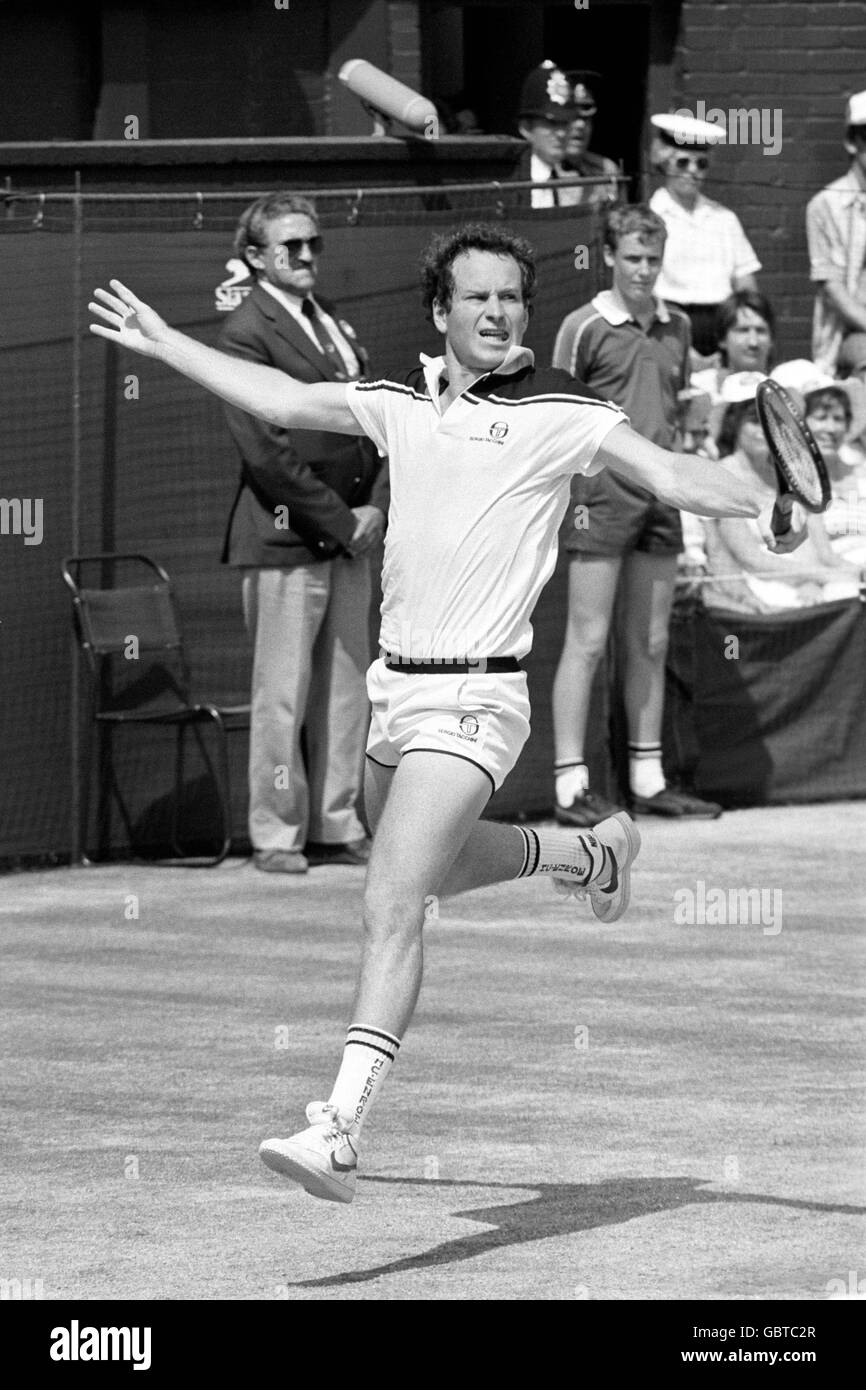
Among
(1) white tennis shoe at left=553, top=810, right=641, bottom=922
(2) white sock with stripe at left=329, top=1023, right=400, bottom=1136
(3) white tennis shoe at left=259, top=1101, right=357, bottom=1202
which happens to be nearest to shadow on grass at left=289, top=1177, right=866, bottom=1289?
(3) white tennis shoe at left=259, top=1101, right=357, bottom=1202

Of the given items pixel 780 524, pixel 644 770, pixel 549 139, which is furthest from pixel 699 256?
pixel 780 524

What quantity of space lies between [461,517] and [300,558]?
4562 mm

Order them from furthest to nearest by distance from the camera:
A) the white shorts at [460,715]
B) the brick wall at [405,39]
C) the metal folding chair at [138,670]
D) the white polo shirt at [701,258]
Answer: the brick wall at [405,39], the white polo shirt at [701,258], the metal folding chair at [138,670], the white shorts at [460,715]

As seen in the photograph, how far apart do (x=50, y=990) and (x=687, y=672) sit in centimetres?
434

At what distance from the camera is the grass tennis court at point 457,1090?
5930 millimetres

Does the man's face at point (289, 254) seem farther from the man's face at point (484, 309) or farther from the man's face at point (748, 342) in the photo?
the man's face at point (484, 309)

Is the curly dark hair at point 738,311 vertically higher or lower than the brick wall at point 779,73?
lower

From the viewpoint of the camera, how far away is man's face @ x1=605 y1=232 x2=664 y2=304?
38.2 ft

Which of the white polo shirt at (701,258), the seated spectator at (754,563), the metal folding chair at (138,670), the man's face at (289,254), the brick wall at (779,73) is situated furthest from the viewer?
the brick wall at (779,73)

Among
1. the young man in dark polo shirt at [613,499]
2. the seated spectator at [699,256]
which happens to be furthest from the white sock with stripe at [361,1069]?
the seated spectator at [699,256]

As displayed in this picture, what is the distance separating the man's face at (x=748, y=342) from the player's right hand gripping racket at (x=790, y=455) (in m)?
5.65

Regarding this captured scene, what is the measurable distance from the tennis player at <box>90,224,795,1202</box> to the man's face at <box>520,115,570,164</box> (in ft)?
23.1

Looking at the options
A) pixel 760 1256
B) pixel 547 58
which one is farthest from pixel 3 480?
pixel 547 58

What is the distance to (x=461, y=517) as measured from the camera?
641 centimetres
